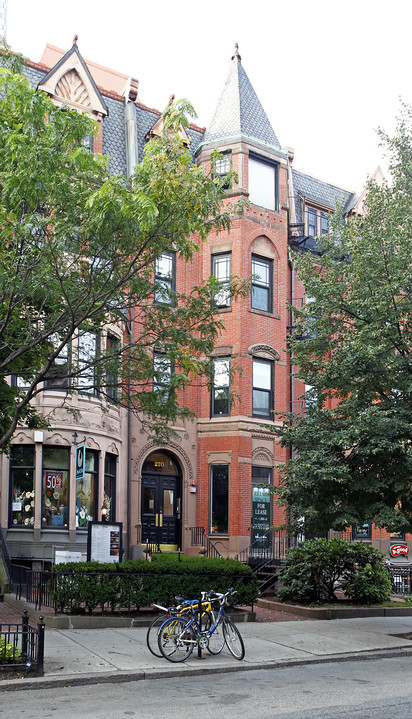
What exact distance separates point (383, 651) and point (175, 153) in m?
9.52

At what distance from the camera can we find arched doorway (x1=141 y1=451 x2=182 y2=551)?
24156 mm

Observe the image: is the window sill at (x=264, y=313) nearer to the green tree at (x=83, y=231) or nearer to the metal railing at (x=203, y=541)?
the metal railing at (x=203, y=541)

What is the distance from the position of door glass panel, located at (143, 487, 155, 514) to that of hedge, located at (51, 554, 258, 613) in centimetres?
863

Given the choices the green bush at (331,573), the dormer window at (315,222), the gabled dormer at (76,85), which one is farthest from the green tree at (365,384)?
the dormer window at (315,222)

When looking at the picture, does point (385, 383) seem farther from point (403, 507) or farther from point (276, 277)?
point (276, 277)

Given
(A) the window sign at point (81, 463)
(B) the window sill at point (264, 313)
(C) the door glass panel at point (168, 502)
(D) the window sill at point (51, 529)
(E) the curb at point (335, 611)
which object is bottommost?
(E) the curb at point (335, 611)

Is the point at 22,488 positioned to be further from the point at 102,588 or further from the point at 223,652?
the point at 223,652

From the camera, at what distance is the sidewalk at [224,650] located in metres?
10.3

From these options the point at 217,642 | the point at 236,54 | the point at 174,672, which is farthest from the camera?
the point at 236,54

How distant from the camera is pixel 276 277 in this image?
26766mm

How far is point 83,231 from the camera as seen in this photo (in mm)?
11273

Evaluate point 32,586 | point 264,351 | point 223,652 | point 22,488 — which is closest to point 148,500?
point 22,488

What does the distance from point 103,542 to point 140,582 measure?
140 cm

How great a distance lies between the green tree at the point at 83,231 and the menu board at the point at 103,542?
321cm
